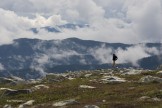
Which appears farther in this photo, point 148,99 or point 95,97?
point 95,97

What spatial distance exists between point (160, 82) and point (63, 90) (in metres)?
14.0

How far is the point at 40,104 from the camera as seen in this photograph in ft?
153

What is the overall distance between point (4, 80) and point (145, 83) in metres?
57.7

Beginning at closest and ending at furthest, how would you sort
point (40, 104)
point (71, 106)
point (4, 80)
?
point (71, 106)
point (40, 104)
point (4, 80)

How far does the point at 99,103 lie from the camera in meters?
42.9

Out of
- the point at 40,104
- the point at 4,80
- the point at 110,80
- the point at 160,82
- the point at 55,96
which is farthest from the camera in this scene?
the point at 4,80

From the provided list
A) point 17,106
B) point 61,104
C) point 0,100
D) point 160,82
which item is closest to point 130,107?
point 61,104

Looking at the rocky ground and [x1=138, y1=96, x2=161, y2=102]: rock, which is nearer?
the rocky ground

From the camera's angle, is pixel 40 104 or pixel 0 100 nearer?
pixel 40 104

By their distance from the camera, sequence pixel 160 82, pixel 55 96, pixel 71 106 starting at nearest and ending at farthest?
pixel 71 106
pixel 55 96
pixel 160 82

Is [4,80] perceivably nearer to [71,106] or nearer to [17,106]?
[17,106]

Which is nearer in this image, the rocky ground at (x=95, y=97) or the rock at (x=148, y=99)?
the rocky ground at (x=95, y=97)

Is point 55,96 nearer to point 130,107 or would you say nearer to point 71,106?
point 71,106

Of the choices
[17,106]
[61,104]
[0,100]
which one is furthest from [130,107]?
[0,100]
